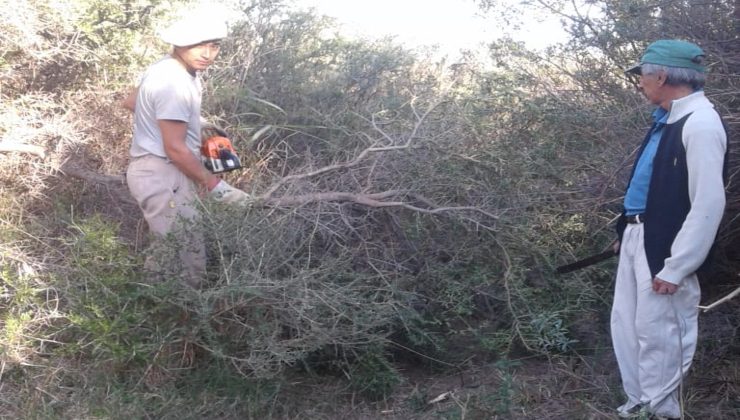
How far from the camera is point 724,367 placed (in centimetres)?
421

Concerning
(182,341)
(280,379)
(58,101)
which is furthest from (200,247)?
(58,101)

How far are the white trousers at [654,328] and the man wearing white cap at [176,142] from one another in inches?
75.9

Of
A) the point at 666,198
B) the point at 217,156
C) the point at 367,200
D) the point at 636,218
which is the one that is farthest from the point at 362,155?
the point at 666,198

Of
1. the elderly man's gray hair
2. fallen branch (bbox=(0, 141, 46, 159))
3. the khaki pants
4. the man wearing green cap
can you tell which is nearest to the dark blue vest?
the man wearing green cap

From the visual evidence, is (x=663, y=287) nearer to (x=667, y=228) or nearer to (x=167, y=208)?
(x=667, y=228)

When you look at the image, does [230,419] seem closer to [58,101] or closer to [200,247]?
[200,247]

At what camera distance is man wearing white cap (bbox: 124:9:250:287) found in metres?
4.17

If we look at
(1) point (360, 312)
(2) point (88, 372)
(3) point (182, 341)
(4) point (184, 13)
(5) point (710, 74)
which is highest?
(5) point (710, 74)

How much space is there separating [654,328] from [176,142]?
2.46m

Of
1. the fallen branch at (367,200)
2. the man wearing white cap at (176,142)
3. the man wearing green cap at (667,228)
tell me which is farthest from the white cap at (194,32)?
the man wearing green cap at (667,228)

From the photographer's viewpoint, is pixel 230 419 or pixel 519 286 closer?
pixel 230 419

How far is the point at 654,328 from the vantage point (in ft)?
11.4

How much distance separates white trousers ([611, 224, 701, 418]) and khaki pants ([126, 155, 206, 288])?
205cm

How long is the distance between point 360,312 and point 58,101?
2750 millimetres
